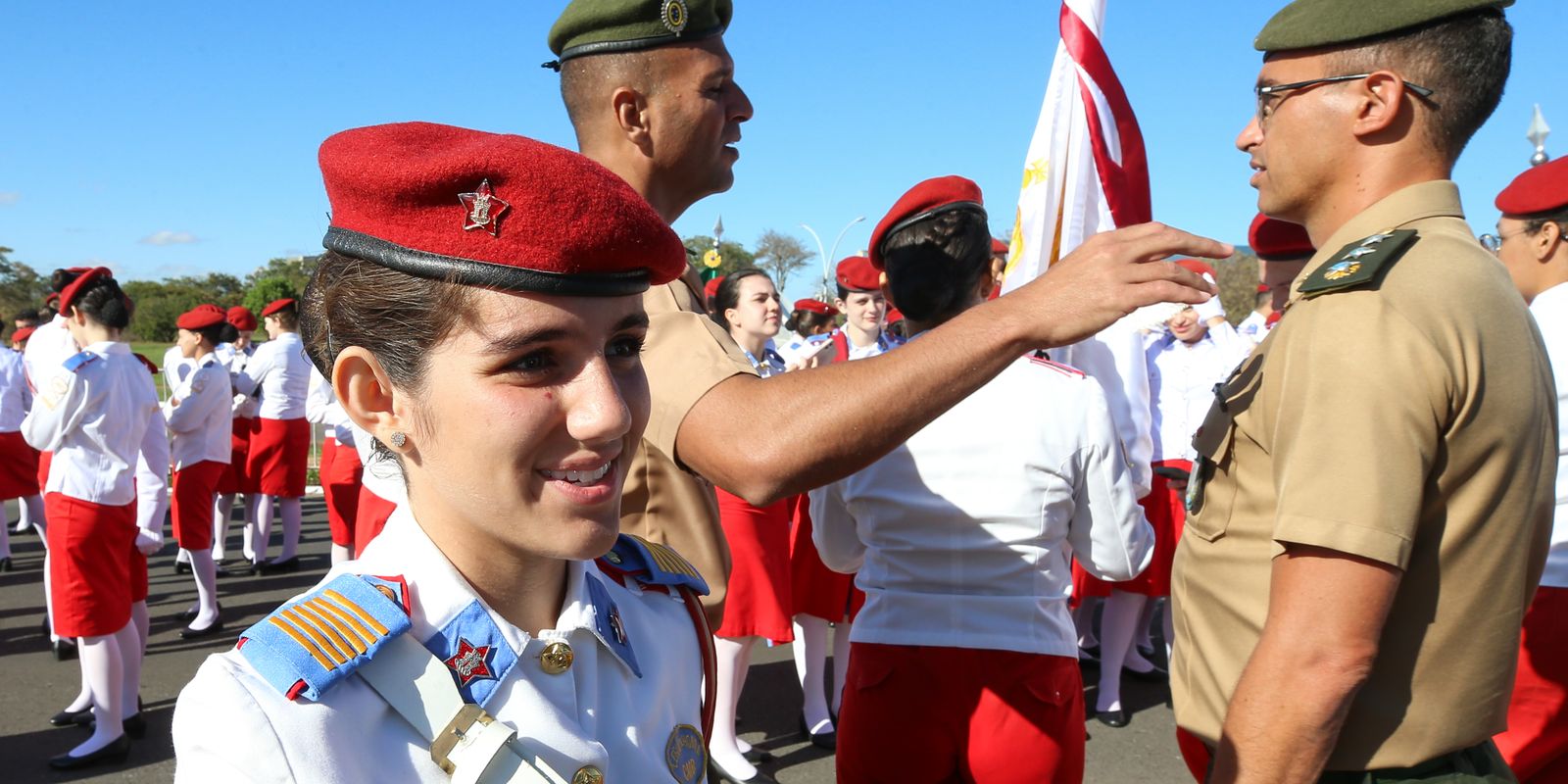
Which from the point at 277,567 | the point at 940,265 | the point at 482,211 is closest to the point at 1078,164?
the point at 940,265

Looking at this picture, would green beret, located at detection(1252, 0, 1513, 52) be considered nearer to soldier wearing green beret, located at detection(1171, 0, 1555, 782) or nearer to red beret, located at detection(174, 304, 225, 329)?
soldier wearing green beret, located at detection(1171, 0, 1555, 782)

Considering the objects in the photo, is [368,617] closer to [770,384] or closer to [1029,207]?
[770,384]

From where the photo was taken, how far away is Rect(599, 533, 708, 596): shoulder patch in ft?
5.41

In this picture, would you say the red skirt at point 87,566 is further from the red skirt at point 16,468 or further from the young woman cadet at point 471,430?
the red skirt at point 16,468

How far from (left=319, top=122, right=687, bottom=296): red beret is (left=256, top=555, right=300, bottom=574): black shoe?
8755 mm

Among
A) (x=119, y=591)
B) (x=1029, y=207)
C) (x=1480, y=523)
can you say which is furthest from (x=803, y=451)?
(x=119, y=591)

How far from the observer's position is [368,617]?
120cm

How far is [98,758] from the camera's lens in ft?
16.2

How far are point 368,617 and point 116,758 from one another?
190 inches

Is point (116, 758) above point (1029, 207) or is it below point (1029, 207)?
below

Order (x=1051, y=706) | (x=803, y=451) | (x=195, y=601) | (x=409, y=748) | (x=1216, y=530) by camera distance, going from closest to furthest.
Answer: (x=409, y=748)
(x=803, y=451)
(x=1216, y=530)
(x=1051, y=706)
(x=195, y=601)

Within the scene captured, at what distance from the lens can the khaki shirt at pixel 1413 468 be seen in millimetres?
1592

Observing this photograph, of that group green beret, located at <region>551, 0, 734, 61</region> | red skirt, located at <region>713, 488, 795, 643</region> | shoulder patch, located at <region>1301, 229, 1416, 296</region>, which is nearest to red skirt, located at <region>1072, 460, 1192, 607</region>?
red skirt, located at <region>713, 488, 795, 643</region>

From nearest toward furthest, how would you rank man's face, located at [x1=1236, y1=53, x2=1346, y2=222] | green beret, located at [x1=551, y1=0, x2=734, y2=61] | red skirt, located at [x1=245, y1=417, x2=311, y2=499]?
man's face, located at [x1=1236, y1=53, x2=1346, y2=222], green beret, located at [x1=551, y1=0, x2=734, y2=61], red skirt, located at [x1=245, y1=417, x2=311, y2=499]
